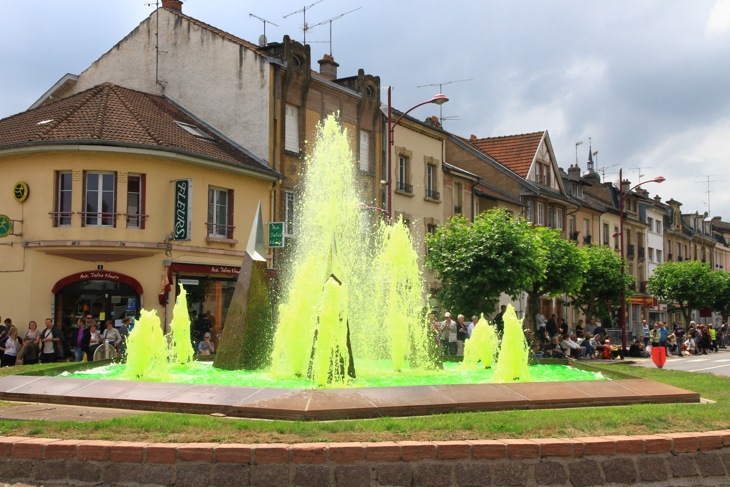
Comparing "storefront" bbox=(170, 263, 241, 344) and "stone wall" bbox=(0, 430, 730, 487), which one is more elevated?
"storefront" bbox=(170, 263, 241, 344)

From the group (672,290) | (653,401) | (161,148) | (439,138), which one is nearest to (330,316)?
(653,401)

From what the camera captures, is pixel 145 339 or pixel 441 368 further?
pixel 441 368

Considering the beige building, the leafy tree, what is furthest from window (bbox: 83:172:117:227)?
the leafy tree

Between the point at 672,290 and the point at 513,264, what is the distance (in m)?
32.7

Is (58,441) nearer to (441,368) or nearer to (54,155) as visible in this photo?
(441,368)

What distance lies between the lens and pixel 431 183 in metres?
39.9

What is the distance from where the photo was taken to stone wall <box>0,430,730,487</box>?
698cm

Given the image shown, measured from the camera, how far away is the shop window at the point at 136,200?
25.0m

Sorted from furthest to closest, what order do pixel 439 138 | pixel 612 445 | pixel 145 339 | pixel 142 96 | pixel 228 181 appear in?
pixel 439 138, pixel 142 96, pixel 228 181, pixel 145 339, pixel 612 445

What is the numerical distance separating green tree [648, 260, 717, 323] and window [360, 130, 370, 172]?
31234 millimetres

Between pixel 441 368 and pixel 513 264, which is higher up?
pixel 513 264

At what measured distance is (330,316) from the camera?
11117 mm

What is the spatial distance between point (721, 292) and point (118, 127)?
46.9m

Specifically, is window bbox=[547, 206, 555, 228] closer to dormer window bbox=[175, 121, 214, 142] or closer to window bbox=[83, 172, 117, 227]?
dormer window bbox=[175, 121, 214, 142]
